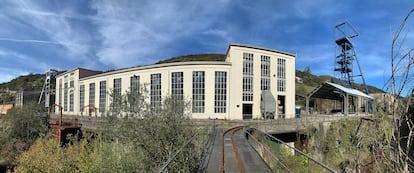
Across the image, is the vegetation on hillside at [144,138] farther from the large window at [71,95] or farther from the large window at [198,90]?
the large window at [71,95]

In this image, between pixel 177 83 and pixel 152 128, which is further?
pixel 177 83

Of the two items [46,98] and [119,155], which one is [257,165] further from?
[46,98]

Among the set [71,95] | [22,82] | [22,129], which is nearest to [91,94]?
[71,95]

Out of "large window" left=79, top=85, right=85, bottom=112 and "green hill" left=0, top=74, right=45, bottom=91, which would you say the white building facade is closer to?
"large window" left=79, top=85, right=85, bottom=112

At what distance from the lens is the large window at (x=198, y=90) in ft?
119

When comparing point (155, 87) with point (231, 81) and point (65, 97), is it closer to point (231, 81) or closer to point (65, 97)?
point (231, 81)

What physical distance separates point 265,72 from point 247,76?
3940 millimetres

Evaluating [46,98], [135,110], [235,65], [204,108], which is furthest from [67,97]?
[135,110]

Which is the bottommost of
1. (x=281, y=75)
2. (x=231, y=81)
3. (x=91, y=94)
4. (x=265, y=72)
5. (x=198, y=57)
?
(x=91, y=94)

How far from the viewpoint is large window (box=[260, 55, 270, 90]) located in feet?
127

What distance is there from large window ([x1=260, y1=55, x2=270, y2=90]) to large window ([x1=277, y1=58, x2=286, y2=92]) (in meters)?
2.21

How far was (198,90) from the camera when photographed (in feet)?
121

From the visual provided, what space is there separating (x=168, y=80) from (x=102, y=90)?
1861 cm

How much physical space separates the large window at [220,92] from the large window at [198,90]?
2170mm
